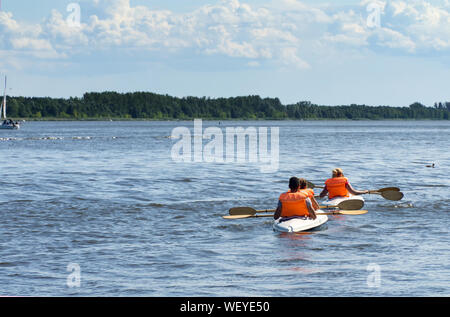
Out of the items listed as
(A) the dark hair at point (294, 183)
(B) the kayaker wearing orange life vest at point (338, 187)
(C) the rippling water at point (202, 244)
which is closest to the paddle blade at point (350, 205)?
(C) the rippling water at point (202, 244)

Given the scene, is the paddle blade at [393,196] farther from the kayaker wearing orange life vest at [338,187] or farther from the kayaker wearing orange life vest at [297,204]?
the kayaker wearing orange life vest at [297,204]

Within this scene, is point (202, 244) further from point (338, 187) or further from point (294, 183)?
point (338, 187)

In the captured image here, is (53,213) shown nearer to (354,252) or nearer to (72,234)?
(72,234)

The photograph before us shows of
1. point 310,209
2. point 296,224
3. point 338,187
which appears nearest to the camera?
point 296,224

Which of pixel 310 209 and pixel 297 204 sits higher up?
pixel 297 204

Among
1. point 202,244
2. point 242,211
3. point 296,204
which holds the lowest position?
point 202,244

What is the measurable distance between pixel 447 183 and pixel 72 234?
77.2ft

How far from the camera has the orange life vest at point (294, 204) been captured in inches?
782

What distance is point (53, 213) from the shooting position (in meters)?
25.5

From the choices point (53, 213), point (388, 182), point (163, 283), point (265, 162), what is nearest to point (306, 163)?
point (265, 162)

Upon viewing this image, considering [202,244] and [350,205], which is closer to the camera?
[202,244]

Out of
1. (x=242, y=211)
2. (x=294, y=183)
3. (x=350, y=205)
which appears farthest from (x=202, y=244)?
(x=350, y=205)

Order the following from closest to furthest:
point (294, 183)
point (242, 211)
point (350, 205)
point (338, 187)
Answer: point (294, 183) → point (242, 211) → point (350, 205) → point (338, 187)

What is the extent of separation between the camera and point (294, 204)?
2000 centimetres
